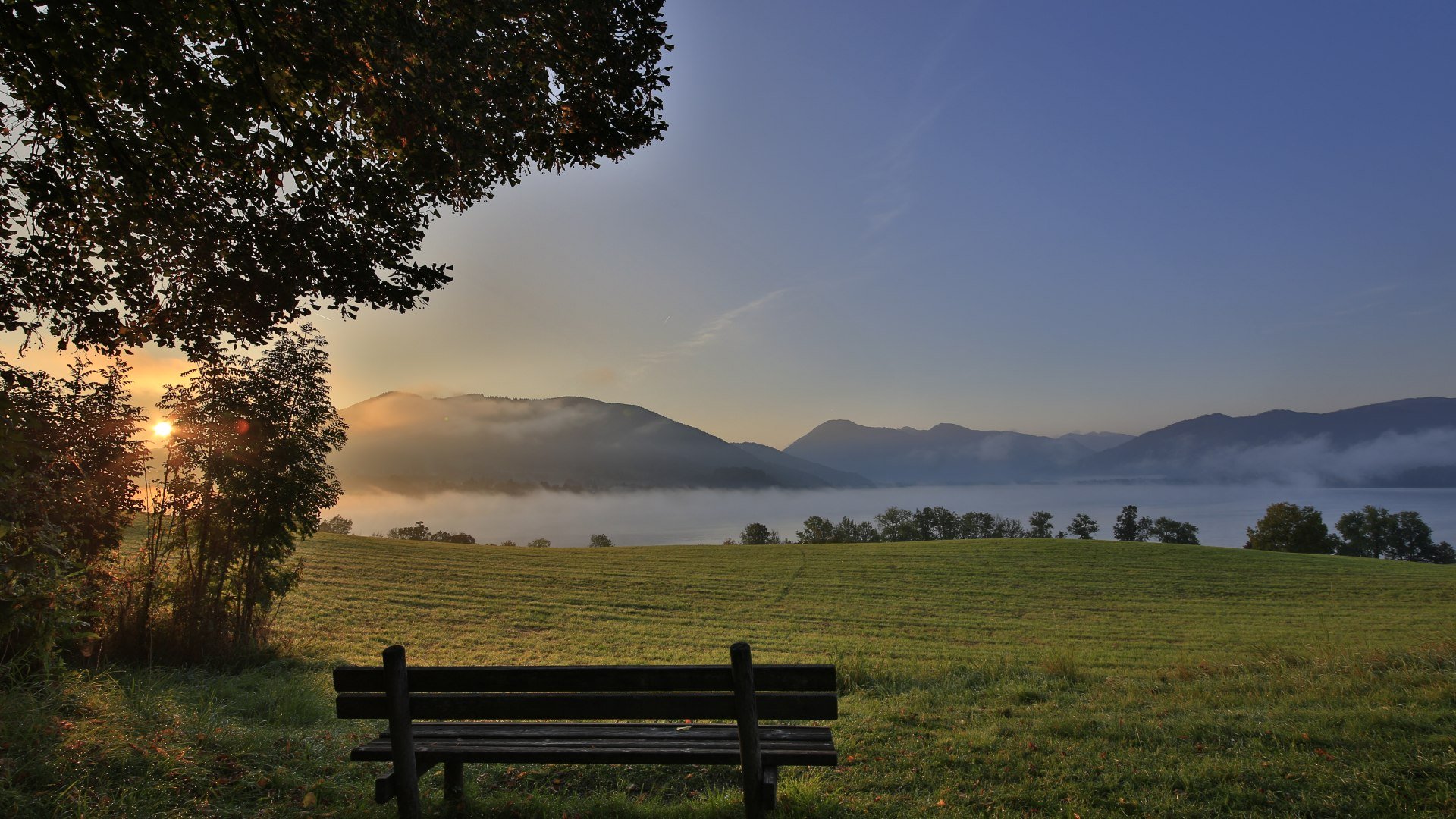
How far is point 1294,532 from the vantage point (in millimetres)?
69438

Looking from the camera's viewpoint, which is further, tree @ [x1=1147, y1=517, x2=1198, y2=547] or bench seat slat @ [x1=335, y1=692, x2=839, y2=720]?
tree @ [x1=1147, y1=517, x2=1198, y2=547]

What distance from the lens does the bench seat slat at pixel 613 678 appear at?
13.6 feet

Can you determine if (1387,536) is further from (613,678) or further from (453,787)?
(453,787)

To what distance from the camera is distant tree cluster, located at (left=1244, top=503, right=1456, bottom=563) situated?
70812mm

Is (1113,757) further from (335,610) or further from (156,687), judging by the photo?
(335,610)

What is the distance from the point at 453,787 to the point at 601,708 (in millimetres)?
1765

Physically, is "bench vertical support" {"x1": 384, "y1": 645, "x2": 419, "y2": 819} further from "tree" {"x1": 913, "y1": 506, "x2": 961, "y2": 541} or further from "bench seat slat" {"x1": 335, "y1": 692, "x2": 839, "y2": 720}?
"tree" {"x1": 913, "y1": 506, "x2": 961, "y2": 541}

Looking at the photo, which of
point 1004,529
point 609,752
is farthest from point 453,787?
point 1004,529

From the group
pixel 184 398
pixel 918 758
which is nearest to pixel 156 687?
pixel 184 398

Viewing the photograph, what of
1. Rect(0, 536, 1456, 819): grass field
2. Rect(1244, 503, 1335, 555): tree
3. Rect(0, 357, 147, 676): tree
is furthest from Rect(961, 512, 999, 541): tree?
Rect(0, 357, 147, 676): tree

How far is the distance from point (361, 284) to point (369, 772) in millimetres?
4537

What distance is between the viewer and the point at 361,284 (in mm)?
6344

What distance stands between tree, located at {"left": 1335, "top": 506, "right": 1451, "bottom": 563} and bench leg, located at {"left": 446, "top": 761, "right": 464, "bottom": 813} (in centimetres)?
10264

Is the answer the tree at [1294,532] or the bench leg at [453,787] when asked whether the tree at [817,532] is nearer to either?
the tree at [1294,532]
